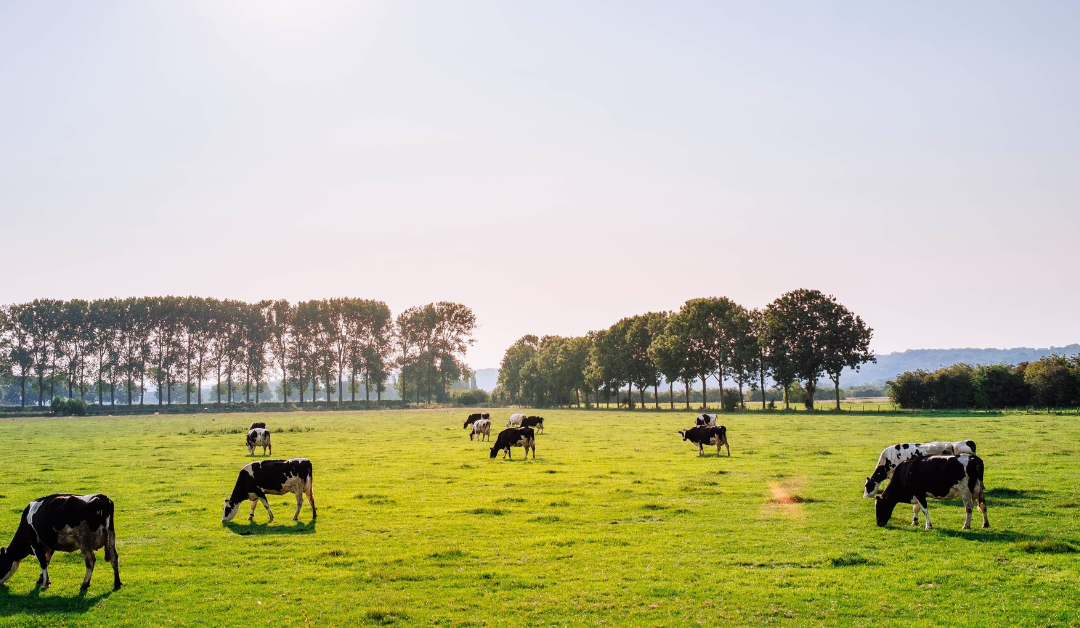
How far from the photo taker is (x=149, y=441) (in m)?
51.4

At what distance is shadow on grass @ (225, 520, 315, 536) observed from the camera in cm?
1914

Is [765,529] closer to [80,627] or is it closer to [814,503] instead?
[814,503]

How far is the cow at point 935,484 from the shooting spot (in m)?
18.0

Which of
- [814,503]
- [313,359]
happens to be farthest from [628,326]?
[814,503]

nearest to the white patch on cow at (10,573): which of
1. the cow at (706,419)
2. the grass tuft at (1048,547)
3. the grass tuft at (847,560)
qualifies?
the grass tuft at (847,560)

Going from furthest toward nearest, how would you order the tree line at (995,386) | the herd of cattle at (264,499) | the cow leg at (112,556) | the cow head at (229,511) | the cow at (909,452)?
the tree line at (995,386) < the cow at (909,452) < the cow head at (229,511) < the cow leg at (112,556) < the herd of cattle at (264,499)

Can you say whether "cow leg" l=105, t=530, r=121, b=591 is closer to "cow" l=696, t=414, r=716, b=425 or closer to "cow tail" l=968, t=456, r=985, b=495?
"cow tail" l=968, t=456, r=985, b=495

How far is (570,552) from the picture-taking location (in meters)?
16.5

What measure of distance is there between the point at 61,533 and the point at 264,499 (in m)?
7.31

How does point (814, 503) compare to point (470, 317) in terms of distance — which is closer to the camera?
point (814, 503)

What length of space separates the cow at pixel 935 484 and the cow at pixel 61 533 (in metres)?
19.0

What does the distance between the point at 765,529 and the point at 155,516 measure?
60.3ft

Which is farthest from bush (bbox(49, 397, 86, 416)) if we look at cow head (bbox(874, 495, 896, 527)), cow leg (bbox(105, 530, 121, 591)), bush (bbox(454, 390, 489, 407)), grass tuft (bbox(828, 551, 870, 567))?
grass tuft (bbox(828, 551, 870, 567))

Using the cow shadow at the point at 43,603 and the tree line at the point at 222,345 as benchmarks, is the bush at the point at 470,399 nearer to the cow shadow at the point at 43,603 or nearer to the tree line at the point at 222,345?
the tree line at the point at 222,345
